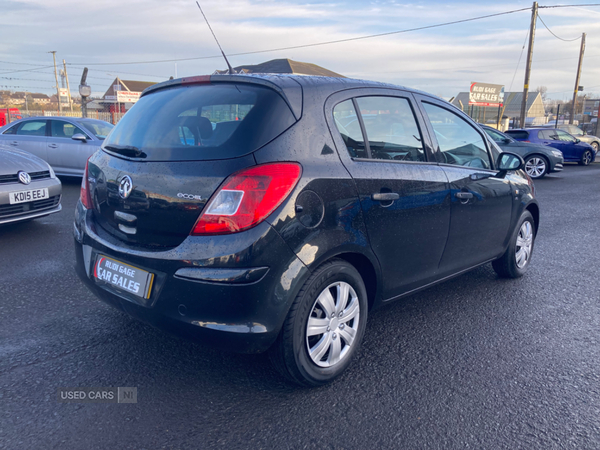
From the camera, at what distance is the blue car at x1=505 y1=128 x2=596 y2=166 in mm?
16219

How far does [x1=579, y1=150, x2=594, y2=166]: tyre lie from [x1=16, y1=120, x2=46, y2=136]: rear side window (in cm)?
1860

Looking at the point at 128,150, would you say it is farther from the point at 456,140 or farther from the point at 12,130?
the point at 12,130

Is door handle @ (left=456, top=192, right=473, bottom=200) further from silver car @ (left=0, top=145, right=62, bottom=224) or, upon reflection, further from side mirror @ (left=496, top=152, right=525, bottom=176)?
silver car @ (left=0, top=145, right=62, bottom=224)

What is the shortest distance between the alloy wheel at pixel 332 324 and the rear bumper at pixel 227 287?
0.81 feet

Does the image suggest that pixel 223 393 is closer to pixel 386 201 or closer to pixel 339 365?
pixel 339 365

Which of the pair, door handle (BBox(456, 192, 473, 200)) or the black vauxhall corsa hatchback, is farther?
door handle (BBox(456, 192, 473, 200))

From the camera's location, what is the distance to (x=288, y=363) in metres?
2.38

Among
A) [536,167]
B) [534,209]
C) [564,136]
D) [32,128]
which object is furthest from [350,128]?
[564,136]

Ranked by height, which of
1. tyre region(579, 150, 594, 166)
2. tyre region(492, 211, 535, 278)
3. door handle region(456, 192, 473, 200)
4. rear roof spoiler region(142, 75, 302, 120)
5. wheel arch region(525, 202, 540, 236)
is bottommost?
tyre region(579, 150, 594, 166)

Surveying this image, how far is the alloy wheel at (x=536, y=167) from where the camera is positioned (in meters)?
14.3

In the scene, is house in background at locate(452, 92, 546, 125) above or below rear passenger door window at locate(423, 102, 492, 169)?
below

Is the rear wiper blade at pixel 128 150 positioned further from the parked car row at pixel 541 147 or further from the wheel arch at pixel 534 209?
the parked car row at pixel 541 147

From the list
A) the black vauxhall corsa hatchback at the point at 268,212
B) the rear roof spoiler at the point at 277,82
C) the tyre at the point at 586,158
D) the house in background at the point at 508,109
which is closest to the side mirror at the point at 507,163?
the black vauxhall corsa hatchback at the point at 268,212

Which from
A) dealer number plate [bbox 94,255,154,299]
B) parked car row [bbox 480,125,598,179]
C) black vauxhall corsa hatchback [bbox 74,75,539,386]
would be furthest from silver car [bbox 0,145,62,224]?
parked car row [bbox 480,125,598,179]
